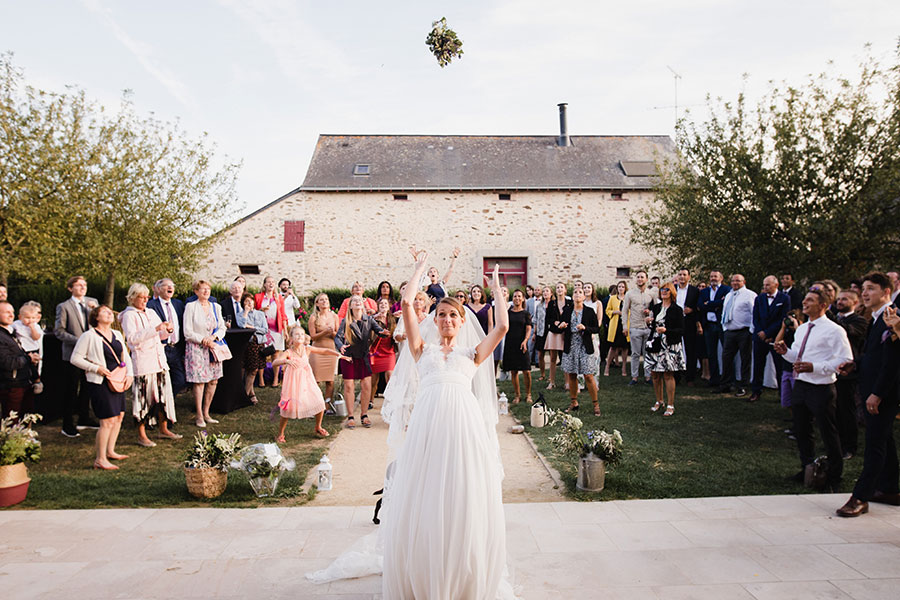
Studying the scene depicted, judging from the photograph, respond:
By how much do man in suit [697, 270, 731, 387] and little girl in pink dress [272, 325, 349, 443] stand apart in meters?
7.05

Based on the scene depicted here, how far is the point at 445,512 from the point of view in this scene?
325 centimetres

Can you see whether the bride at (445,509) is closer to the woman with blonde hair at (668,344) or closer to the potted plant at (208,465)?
the potted plant at (208,465)

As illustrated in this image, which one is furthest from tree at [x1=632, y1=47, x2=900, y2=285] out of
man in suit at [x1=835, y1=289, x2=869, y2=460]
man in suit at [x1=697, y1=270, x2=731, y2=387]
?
man in suit at [x1=835, y1=289, x2=869, y2=460]

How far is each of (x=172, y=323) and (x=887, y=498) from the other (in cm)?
791

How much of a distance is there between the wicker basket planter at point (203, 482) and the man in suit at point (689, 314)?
7947 mm

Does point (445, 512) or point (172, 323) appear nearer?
point (445, 512)

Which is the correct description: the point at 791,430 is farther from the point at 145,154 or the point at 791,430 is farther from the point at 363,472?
the point at 145,154

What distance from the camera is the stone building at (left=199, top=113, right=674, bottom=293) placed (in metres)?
22.5

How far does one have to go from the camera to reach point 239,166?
2023cm

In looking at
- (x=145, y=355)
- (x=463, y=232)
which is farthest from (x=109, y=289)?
(x=145, y=355)

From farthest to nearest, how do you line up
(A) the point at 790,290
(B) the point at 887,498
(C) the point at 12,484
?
(A) the point at 790,290 < (C) the point at 12,484 < (B) the point at 887,498

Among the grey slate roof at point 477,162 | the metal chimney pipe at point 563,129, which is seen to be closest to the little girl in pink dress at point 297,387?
the grey slate roof at point 477,162

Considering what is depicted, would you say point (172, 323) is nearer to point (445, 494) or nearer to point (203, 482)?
point (203, 482)

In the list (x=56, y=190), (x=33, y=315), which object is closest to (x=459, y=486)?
(x=33, y=315)
